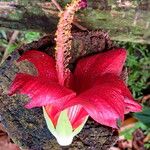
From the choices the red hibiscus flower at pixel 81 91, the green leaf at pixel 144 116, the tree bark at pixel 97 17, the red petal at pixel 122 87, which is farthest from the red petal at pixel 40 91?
the green leaf at pixel 144 116

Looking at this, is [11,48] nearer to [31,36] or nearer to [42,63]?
[31,36]

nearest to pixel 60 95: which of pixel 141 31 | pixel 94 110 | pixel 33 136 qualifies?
pixel 94 110

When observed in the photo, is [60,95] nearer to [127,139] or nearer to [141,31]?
[141,31]

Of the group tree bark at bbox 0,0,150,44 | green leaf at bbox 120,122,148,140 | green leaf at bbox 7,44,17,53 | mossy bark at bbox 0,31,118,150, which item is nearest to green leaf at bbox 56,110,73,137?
mossy bark at bbox 0,31,118,150

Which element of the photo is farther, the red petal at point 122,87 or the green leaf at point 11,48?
the green leaf at point 11,48

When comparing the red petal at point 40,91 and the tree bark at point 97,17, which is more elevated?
the tree bark at point 97,17

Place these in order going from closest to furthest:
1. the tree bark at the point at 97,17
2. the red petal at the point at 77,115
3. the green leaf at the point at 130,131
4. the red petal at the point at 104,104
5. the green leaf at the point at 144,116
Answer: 1. the red petal at the point at 104,104
2. the red petal at the point at 77,115
3. the tree bark at the point at 97,17
4. the green leaf at the point at 144,116
5. the green leaf at the point at 130,131

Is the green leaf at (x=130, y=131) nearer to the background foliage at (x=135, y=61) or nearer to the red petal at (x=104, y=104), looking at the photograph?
the background foliage at (x=135, y=61)

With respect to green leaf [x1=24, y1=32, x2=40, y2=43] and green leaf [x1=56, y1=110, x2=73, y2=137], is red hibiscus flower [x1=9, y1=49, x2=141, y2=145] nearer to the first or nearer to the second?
green leaf [x1=56, y1=110, x2=73, y2=137]
